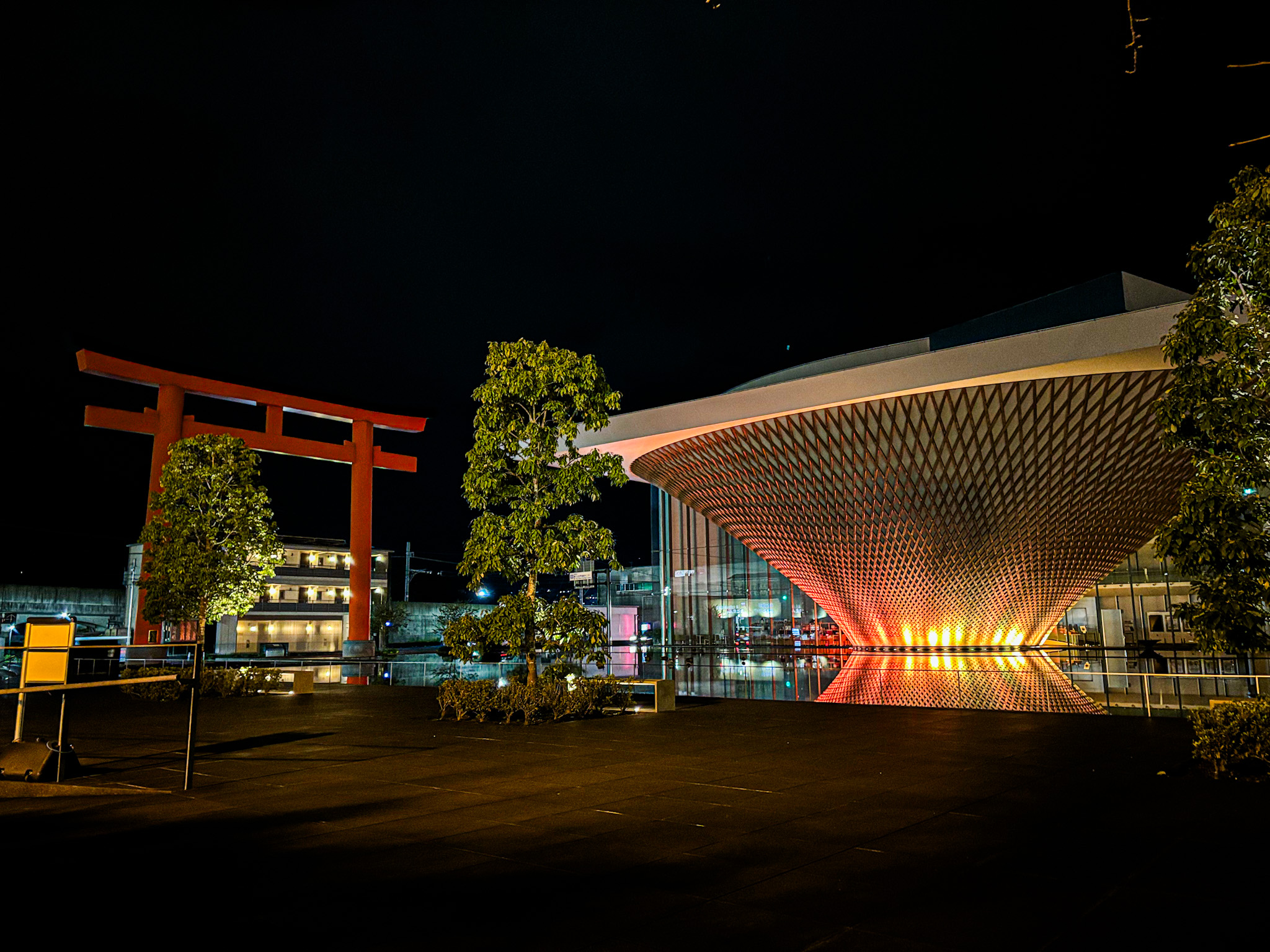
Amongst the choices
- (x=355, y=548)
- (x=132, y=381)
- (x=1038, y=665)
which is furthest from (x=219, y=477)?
(x=1038, y=665)

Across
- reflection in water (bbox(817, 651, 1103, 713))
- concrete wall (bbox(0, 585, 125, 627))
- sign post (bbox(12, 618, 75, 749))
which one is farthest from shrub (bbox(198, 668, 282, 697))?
concrete wall (bbox(0, 585, 125, 627))

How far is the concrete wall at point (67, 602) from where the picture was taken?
54750mm

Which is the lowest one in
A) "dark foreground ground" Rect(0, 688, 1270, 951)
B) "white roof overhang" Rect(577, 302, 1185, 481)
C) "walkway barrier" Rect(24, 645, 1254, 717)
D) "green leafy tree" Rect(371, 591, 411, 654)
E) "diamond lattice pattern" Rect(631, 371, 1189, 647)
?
"dark foreground ground" Rect(0, 688, 1270, 951)

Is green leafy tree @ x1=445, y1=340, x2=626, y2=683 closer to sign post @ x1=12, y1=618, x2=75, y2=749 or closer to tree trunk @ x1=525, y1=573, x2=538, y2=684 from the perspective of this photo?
tree trunk @ x1=525, y1=573, x2=538, y2=684

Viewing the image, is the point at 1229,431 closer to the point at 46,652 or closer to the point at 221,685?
the point at 46,652

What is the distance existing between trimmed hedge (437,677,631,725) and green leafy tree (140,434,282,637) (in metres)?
9.95

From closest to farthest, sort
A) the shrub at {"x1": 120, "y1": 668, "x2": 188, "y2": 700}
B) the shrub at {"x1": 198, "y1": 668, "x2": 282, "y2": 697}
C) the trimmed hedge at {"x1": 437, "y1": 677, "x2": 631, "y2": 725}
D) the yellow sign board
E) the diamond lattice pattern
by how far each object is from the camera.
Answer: the yellow sign board, the trimmed hedge at {"x1": 437, "y1": 677, "x2": 631, "y2": 725}, the shrub at {"x1": 120, "y1": 668, "x2": 188, "y2": 700}, the shrub at {"x1": 198, "y1": 668, "x2": 282, "y2": 697}, the diamond lattice pattern

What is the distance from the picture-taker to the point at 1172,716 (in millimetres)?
12047

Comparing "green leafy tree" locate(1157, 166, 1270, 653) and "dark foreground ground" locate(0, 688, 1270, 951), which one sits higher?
"green leafy tree" locate(1157, 166, 1270, 653)

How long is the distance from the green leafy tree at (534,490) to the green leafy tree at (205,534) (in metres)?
10.0

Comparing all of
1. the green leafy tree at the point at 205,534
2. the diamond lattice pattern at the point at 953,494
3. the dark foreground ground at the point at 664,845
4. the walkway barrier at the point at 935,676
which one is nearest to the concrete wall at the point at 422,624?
the walkway barrier at the point at 935,676

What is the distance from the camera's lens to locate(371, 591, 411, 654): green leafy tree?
59228mm

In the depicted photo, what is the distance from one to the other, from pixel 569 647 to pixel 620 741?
2.98 m

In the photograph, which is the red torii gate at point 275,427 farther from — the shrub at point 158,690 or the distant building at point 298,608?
the distant building at point 298,608
